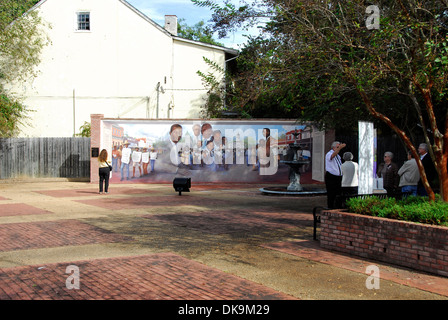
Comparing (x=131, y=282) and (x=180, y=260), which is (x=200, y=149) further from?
(x=131, y=282)

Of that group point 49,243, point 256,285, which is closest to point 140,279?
point 256,285

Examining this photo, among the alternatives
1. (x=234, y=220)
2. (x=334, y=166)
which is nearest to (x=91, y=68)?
(x=234, y=220)

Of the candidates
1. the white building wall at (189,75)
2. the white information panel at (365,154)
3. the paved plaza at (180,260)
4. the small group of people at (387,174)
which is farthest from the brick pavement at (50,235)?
the white building wall at (189,75)

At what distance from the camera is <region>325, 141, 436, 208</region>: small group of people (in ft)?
34.7

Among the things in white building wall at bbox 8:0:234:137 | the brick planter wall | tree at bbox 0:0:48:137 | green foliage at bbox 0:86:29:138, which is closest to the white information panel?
the brick planter wall

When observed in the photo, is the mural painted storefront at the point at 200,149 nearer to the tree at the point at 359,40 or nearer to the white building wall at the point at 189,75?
the white building wall at the point at 189,75

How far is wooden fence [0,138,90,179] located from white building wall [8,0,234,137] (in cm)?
376

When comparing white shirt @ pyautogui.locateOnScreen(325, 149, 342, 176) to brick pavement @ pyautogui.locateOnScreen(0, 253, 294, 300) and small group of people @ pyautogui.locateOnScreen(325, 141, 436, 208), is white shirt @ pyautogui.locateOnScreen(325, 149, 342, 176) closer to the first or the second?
small group of people @ pyautogui.locateOnScreen(325, 141, 436, 208)

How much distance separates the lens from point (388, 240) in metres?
6.96

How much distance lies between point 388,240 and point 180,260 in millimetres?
3164

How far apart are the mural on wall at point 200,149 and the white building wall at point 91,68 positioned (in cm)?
545

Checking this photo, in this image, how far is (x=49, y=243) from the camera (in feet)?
27.6

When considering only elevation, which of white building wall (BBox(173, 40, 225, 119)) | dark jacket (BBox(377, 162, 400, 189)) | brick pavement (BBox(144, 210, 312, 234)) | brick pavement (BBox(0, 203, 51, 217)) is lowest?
brick pavement (BBox(144, 210, 312, 234))

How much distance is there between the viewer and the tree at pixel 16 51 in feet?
82.4
